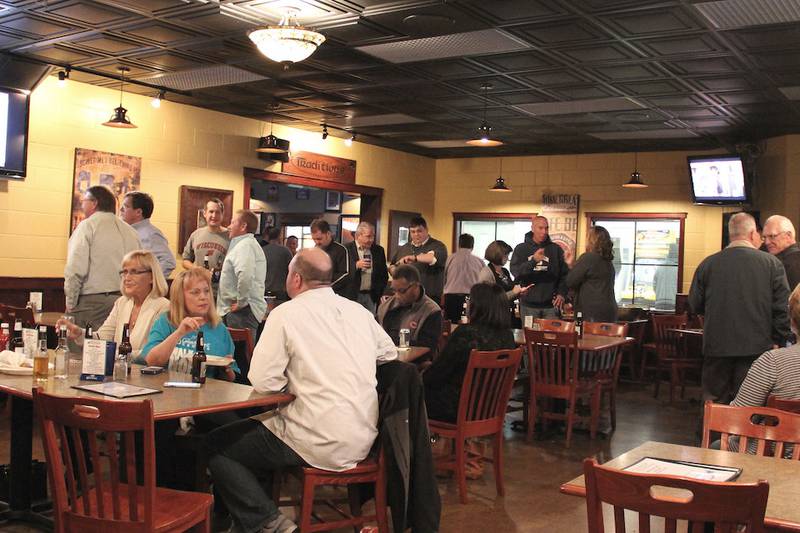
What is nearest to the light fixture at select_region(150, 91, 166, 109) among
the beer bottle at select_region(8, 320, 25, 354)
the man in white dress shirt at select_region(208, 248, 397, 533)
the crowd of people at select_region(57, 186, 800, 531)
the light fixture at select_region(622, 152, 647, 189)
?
the crowd of people at select_region(57, 186, 800, 531)

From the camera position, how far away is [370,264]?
8867 millimetres

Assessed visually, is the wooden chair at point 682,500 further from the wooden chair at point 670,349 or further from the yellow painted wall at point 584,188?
the yellow painted wall at point 584,188

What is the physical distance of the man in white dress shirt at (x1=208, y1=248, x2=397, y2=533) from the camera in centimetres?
339

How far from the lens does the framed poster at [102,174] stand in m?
8.21

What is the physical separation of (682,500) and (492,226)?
435 inches

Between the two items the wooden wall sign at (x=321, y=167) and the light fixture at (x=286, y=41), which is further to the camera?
the wooden wall sign at (x=321, y=167)

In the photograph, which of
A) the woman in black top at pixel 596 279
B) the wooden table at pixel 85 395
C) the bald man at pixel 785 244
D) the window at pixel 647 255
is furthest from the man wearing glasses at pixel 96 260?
the window at pixel 647 255

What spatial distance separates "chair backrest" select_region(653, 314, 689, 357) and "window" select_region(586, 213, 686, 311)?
230 cm

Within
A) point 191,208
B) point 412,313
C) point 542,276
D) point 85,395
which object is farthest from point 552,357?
point 191,208

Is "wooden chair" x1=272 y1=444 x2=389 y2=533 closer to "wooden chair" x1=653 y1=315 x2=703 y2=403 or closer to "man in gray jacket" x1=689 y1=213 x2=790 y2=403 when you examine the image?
"man in gray jacket" x1=689 y1=213 x2=790 y2=403

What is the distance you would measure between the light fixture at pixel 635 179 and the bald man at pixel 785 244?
16.7 feet

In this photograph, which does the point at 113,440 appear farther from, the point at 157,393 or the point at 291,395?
the point at 291,395

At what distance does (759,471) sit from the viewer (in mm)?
2592

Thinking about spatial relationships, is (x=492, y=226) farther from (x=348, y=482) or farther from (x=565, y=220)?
(x=348, y=482)
